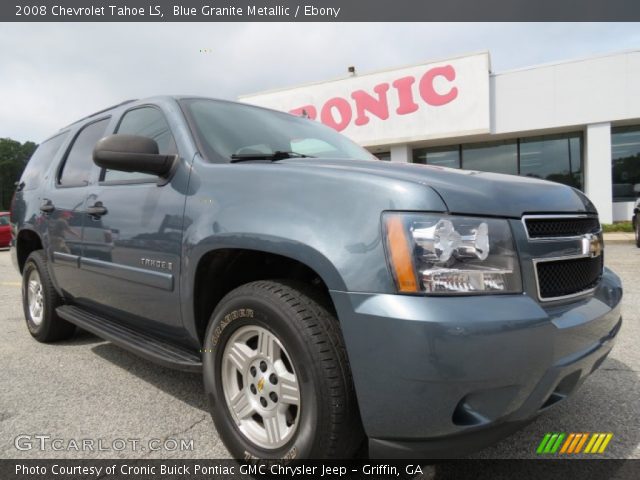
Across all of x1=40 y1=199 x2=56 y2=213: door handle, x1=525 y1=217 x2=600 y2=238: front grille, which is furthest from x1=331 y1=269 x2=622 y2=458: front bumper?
x1=40 y1=199 x2=56 y2=213: door handle

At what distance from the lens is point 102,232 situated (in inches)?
110

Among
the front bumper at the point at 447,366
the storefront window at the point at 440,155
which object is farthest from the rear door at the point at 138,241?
the storefront window at the point at 440,155

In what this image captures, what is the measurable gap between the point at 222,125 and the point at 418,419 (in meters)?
1.90

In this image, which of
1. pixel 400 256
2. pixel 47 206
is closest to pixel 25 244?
pixel 47 206

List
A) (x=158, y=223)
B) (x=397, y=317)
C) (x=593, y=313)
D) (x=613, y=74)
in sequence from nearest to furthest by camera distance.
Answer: (x=397, y=317), (x=593, y=313), (x=158, y=223), (x=613, y=74)

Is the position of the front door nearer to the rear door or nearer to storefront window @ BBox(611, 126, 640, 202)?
the rear door

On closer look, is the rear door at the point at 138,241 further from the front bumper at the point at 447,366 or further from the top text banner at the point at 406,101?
the top text banner at the point at 406,101

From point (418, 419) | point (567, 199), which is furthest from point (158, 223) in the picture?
point (567, 199)

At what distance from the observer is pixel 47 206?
11.7ft

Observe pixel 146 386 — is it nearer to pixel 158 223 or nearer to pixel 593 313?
pixel 158 223

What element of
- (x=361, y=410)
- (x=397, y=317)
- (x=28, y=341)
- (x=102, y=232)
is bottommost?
(x=28, y=341)

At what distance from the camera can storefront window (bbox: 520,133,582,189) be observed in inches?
592

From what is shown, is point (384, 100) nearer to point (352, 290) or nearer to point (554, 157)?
point (554, 157)

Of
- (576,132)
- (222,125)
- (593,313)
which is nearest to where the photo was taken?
(593,313)
